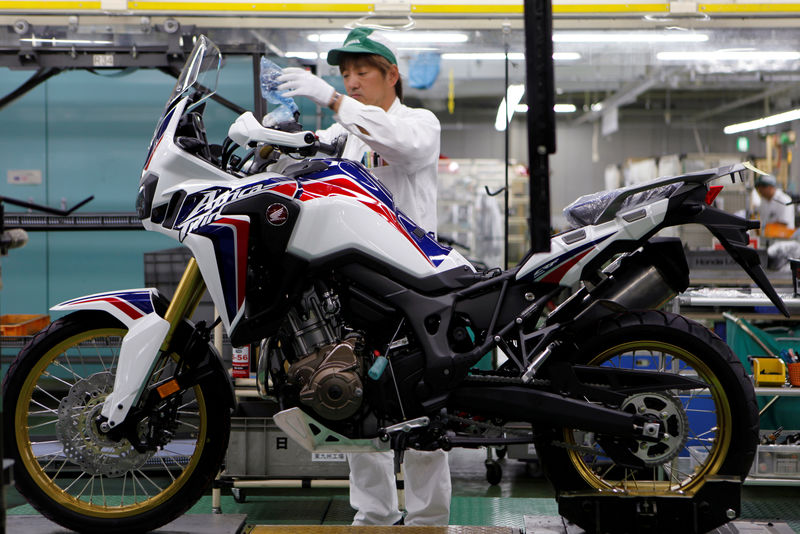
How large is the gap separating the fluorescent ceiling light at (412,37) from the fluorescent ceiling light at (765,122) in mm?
3580

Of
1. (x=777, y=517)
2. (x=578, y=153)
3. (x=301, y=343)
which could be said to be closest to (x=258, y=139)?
(x=301, y=343)

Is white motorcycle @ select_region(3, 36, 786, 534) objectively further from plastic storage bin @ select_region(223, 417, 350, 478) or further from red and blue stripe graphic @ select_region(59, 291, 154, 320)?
plastic storage bin @ select_region(223, 417, 350, 478)

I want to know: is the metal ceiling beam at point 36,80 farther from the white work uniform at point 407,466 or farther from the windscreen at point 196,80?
the windscreen at point 196,80

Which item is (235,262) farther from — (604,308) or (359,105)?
(604,308)

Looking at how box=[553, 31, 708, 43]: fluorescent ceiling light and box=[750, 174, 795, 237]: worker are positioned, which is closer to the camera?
box=[553, 31, 708, 43]: fluorescent ceiling light

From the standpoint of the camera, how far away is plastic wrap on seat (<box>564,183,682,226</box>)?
84.9 inches

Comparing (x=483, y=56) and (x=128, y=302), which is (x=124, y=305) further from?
(x=483, y=56)

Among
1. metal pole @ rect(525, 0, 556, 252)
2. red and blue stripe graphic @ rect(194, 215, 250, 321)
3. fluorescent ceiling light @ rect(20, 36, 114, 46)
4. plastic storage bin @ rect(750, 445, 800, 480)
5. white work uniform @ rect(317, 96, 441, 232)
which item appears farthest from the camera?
fluorescent ceiling light @ rect(20, 36, 114, 46)

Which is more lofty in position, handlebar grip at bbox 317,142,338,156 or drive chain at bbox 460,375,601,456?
handlebar grip at bbox 317,142,338,156

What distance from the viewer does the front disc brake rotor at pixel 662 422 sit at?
7.00 feet

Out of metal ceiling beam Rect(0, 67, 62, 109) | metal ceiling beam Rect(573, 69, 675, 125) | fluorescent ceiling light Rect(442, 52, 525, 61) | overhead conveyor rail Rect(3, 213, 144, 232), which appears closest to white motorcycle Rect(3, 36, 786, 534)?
overhead conveyor rail Rect(3, 213, 144, 232)

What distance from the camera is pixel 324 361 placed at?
2.13 metres

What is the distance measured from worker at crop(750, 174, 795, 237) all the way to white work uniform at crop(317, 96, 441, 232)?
436cm

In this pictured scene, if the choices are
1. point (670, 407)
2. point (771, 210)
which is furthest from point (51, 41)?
point (771, 210)
